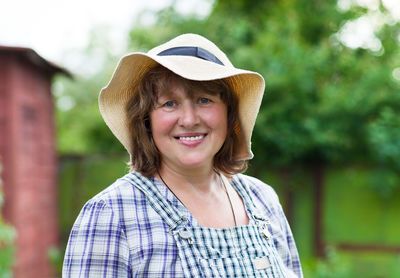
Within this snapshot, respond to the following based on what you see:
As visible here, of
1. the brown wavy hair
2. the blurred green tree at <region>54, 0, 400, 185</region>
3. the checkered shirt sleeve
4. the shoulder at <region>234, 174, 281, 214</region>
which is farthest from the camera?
the blurred green tree at <region>54, 0, 400, 185</region>

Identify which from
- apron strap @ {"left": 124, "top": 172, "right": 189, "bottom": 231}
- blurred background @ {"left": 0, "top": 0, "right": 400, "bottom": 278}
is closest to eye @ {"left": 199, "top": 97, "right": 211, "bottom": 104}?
apron strap @ {"left": 124, "top": 172, "right": 189, "bottom": 231}

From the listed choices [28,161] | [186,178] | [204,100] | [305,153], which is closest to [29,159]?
[28,161]

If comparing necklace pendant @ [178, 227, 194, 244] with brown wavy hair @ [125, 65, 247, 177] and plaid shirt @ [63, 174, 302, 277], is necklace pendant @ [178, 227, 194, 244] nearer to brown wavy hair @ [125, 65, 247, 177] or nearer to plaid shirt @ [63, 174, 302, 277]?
plaid shirt @ [63, 174, 302, 277]

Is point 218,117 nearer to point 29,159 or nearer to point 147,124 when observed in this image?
point 147,124

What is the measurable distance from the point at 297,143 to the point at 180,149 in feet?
17.3

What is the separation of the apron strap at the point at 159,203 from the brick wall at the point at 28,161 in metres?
5.30

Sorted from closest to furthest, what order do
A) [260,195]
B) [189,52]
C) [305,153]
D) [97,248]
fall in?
[97,248] → [189,52] → [260,195] → [305,153]

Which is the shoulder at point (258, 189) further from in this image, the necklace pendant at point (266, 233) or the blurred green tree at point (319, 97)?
the blurred green tree at point (319, 97)

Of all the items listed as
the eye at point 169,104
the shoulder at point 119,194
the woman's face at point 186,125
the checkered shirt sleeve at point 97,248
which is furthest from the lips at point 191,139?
the checkered shirt sleeve at point 97,248

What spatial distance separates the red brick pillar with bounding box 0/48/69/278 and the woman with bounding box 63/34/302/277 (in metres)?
5.18

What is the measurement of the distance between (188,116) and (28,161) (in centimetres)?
603

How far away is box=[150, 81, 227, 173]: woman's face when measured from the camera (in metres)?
1.77

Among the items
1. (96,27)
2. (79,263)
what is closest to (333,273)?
(79,263)

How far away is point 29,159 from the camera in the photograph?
7367 millimetres
